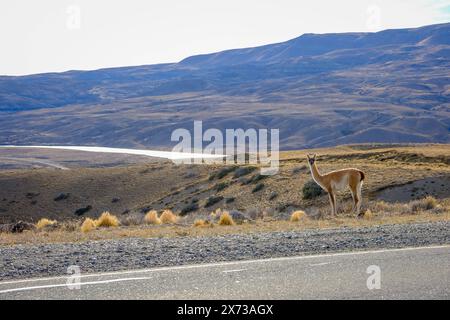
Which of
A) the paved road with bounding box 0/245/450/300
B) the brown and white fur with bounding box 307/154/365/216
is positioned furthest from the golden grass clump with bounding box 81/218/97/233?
the paved road with bounding box 0/245/450/300

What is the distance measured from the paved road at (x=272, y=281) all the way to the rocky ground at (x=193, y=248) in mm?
750

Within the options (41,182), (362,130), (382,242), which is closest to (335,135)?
(362,130)

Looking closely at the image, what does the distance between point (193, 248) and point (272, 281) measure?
351 cm

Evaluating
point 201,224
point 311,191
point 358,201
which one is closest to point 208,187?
point 311,191

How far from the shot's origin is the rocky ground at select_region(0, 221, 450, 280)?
10.0 m

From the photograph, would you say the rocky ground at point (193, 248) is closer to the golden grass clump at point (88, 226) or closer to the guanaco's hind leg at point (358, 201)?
the golden grass clump at point (88, 226)

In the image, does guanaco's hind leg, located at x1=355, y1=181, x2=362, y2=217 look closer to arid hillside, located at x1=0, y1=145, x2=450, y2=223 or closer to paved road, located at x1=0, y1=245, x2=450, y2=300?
arid hillside, located at x1=0, y1=145, x2=450, y2=223

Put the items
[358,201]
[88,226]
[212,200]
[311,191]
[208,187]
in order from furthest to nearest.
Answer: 1. [208,187]
2. [212,200]
3. [311,191]
4. [358,201]
5. [88,226]

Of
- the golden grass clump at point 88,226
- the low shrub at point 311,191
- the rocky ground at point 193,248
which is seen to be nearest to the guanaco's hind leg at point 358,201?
the rocky ground at point 193,248

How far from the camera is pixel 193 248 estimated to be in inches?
459

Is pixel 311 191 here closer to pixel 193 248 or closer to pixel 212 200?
pixel 212 200

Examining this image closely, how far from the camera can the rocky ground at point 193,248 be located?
32.9 ft

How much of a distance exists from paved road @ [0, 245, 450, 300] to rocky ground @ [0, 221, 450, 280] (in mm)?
750

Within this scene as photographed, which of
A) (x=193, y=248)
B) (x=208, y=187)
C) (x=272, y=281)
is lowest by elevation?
(x=208, y=187)
